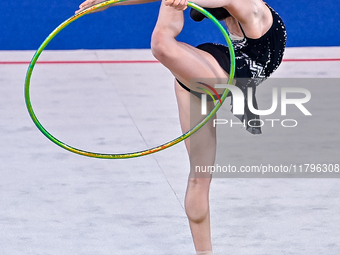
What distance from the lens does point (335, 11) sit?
580cm

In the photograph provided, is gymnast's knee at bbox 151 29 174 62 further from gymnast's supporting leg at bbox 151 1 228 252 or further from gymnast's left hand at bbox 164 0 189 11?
gymnast's left hand at bbox 164 0 189 11

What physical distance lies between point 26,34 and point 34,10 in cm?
24

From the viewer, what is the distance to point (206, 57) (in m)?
1.76

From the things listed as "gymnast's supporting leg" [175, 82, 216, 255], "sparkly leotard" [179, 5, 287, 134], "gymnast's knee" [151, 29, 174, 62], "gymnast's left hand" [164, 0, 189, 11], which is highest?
"gymnast's left hand" [164, 0, 189, 11]

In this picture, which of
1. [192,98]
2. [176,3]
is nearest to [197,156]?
[192,98]

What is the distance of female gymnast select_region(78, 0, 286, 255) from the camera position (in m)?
1.68

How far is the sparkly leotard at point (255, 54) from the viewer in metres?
1.77

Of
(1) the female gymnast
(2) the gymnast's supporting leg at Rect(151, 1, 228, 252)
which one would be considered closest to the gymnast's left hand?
(1) the female gymnast

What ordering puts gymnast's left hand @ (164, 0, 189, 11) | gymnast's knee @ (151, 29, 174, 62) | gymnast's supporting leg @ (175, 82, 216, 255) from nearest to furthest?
gymnast's left hand @ (164, 0, 189, 11) → gymnast's knee @ (151, 29, 174, 62) → gymnast's supporting leg @ (175, 82, 216, 255)

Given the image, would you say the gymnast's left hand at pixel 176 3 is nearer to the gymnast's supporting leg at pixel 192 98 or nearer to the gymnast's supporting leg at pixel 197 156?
the gymnast's supporting leg at pixel 192 98

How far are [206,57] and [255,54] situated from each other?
15 cm

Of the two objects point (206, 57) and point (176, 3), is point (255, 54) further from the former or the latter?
point (176, 3)

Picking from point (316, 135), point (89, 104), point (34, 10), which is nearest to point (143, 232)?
point (316, 135)

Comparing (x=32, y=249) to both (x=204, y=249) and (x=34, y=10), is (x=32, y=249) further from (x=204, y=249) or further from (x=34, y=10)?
(x=34, y=10)
